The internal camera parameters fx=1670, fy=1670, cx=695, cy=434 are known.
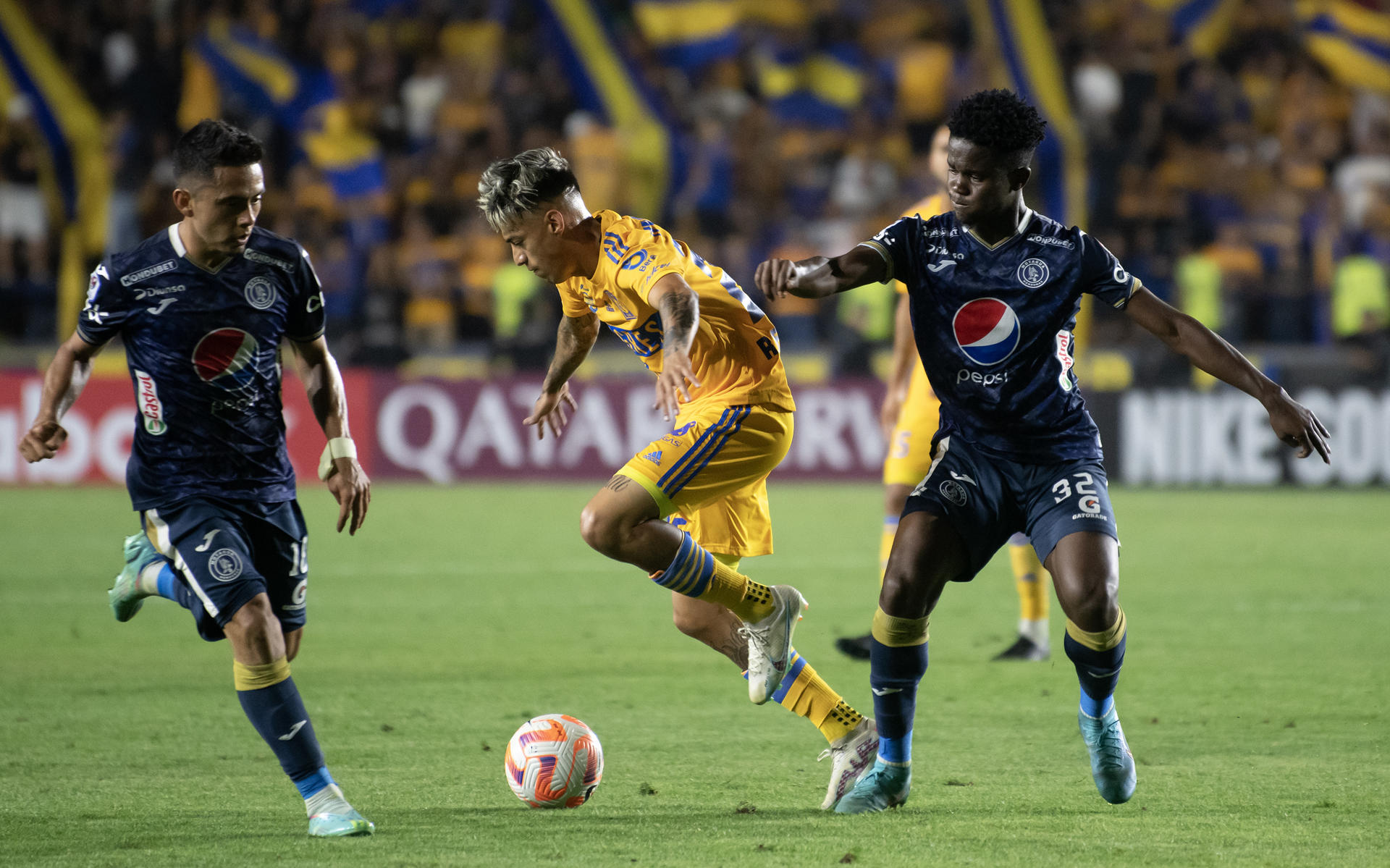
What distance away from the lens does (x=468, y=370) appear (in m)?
16.0

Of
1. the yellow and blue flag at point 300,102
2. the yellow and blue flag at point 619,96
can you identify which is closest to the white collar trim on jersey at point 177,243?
the yellow and blue flag at point 619,96

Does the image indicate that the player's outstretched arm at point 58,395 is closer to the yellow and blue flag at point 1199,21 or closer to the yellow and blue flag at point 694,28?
the yellow and blue flag at point 694,28

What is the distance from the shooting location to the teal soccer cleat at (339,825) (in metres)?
4.40

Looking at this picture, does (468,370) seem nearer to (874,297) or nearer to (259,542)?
(874,297)

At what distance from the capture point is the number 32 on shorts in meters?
4.62

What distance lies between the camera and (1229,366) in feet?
14.7

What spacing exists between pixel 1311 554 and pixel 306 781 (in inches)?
332

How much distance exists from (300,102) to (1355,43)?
12.2 metres

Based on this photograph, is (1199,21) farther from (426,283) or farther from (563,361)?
(563,361)

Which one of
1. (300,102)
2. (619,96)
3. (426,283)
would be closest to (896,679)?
(426,283)

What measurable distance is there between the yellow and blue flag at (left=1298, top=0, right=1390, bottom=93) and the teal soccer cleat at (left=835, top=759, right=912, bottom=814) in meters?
17.0

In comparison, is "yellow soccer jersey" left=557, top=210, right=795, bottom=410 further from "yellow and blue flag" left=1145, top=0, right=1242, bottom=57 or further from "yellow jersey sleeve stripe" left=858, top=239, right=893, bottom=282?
"yellow and blue flag" left=1145, top=0, right=1242, bottom=57

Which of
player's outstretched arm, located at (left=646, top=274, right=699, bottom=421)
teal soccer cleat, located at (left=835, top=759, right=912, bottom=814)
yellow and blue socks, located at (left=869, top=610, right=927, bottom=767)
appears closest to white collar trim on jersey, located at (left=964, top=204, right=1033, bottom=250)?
player's outstretched arm, located at (left=646, top=274, right=699, bottom=421)

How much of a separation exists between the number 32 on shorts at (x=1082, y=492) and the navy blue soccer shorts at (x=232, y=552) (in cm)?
222
